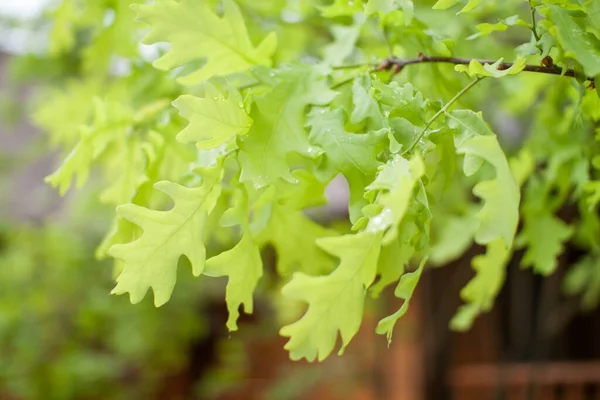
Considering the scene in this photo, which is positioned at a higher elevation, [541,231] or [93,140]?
[93,140]

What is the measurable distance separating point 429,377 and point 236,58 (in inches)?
110

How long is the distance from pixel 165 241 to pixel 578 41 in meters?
0.50

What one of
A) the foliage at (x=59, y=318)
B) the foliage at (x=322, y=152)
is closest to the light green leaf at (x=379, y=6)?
the foliage at (x=322, y=152)

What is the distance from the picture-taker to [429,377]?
133 inches

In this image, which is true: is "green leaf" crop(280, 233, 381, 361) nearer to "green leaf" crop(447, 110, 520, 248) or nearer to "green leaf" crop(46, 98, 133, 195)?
"green leaf" crop(447, 110, 520, 248)

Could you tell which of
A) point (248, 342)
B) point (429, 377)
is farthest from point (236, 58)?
point (248, 342)

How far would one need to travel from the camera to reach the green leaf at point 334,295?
63 centimetres

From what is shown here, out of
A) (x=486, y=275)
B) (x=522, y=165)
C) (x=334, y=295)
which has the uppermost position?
(x=334, y=295)

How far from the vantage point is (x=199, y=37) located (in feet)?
2.76

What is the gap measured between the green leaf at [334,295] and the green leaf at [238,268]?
161 millimetres

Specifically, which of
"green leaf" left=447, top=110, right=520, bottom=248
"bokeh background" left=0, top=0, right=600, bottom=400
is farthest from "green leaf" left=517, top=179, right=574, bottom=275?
"bokeh background" left=0, top=0, right=600, bottom=400

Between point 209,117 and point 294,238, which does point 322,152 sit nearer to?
point 209,117

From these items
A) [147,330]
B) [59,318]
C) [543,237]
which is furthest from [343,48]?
[59,318]

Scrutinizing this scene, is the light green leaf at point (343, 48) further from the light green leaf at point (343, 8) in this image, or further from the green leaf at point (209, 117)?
the green leaf at point (209, 117)
